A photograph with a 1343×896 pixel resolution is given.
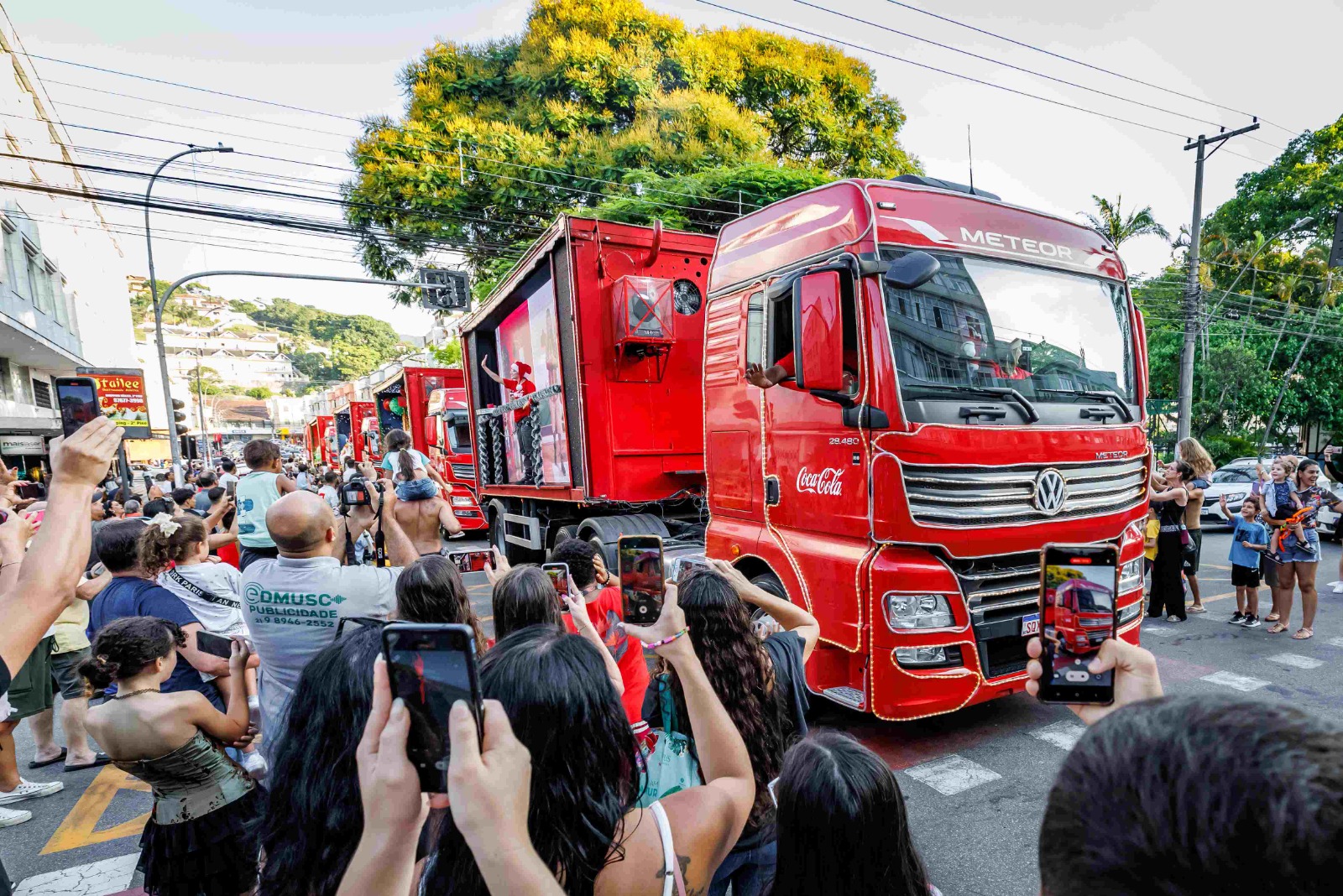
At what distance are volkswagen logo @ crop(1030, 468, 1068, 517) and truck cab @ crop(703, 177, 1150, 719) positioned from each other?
0.01m

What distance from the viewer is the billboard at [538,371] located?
6.18 meters

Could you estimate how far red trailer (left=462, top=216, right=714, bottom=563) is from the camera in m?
5.58

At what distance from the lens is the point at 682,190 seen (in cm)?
1377

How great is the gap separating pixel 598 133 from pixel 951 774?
1607cm

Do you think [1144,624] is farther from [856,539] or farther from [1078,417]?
[856,539]

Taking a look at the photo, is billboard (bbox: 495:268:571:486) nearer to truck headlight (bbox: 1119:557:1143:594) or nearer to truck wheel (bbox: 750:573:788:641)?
truck wheel (bbox: 750:573:788:641)

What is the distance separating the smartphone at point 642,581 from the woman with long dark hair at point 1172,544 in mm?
6118

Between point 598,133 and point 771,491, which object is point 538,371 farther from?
point 598,133

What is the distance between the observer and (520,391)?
754 centimetres

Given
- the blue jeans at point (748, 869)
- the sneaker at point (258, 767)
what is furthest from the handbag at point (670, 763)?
the sneaker at point (258, 767)

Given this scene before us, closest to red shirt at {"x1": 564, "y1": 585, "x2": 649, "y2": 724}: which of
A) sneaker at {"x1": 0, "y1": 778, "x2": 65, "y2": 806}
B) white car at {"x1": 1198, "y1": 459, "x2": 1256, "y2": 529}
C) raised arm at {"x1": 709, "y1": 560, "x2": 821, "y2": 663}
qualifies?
raised arm at {"x1": 709, "y1": 560, "x2": 821, "y2": 663}

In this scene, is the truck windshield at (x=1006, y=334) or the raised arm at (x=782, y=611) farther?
the truck windshield at (x=1006, y=334)

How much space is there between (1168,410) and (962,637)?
2339 centimetres

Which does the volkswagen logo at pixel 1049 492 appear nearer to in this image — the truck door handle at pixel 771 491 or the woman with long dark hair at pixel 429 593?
the truck door handle at pixel 771 491
